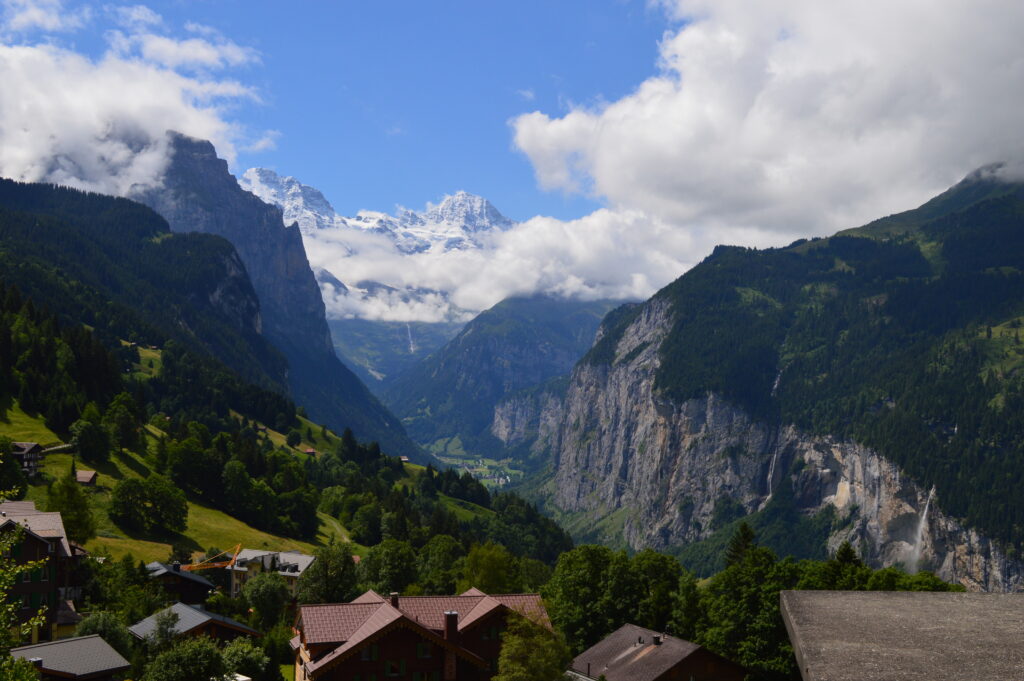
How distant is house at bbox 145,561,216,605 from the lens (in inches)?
3910

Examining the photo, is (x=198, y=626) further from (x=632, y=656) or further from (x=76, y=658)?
(x=632, y=656)

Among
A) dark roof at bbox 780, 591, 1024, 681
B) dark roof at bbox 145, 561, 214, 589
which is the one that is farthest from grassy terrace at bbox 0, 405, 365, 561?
dark roof at bbox 780, 591, 1024, 681

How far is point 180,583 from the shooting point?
10162 cm

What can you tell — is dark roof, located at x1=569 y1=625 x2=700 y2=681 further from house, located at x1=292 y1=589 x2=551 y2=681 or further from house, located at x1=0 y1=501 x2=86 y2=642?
house, located at x1=0 y1=501 x2=86 y2=642

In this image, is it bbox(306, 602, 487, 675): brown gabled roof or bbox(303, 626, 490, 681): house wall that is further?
bbox(303, 626, 490, 681): house wall

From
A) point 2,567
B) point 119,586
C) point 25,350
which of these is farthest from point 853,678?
point 25,350

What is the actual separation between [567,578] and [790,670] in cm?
2852

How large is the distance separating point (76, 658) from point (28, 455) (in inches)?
2934

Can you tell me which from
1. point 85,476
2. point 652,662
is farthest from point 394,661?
point 85,476

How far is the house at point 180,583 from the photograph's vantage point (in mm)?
99312

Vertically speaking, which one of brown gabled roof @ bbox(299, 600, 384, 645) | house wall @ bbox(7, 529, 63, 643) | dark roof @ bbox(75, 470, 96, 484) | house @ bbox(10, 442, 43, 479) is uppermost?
house @ bbox(10, 442, 43, 479)

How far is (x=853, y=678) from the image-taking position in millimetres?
Result: 9586

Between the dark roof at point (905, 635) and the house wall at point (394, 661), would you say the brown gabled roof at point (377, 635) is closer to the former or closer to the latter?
the house wall at point (394, 661)

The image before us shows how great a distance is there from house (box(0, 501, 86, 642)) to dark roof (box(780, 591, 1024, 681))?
7155cm
